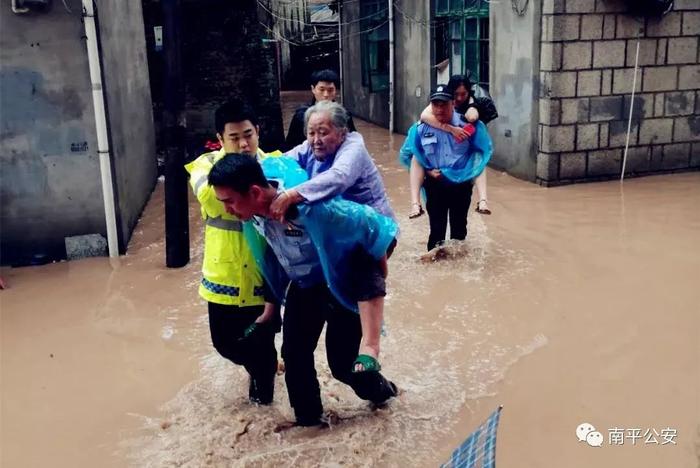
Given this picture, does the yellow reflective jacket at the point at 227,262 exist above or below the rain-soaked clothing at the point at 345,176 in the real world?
below

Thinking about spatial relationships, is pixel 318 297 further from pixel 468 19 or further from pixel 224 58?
pixel 224 58

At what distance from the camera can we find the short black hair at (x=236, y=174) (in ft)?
8.96

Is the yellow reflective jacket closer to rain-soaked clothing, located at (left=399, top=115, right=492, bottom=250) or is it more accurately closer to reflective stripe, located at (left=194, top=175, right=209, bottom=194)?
reflective stripe, located at (left=194, top=175, right=209, bottom=194)

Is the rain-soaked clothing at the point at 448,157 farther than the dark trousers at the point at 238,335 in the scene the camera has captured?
Yes

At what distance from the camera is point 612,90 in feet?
28.8

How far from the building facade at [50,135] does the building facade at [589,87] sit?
4.95 m

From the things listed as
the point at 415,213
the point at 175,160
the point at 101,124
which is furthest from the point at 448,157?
the point at 101,124

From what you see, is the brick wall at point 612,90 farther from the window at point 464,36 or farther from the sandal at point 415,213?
the sandal at point 415,213

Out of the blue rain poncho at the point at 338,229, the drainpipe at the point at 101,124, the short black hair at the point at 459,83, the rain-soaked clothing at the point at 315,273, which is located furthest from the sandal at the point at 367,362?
the drainpipe at the point at 101,124

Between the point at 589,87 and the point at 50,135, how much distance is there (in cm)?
609

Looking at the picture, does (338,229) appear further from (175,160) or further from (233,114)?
(175,160)

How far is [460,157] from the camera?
5805 mm

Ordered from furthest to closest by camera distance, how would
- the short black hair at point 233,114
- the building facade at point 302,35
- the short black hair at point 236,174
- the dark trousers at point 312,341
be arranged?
1. the building facade at point 302,35
2. the short black hair at point 233,114
3. the dark trousers at point 312,341
4. the short black hair at point 236,174

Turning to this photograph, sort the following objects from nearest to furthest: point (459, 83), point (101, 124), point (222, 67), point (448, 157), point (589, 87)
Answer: point (448, 157) < point (459, 83) < point (101, 124) < point (589, 87) < point (222, 67)
